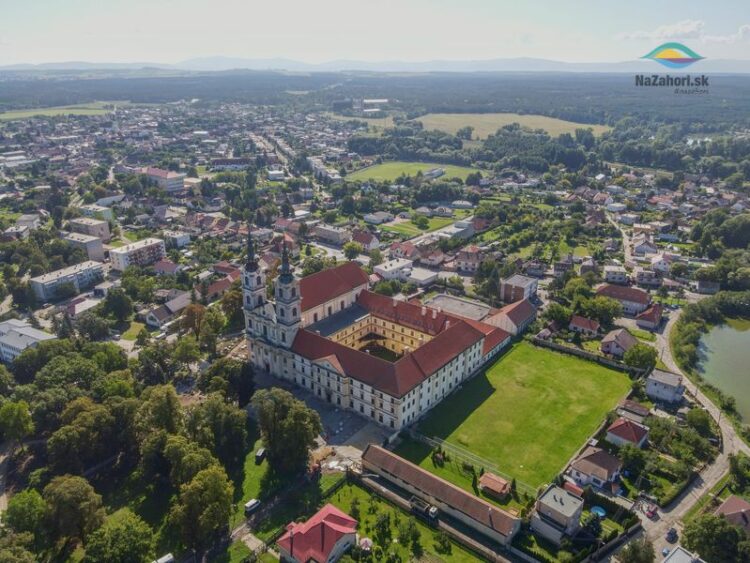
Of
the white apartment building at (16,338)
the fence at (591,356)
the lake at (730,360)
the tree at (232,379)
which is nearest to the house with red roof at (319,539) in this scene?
the tree at (232,379)

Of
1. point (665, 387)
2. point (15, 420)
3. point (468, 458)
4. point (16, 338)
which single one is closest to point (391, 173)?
point (16, 338)

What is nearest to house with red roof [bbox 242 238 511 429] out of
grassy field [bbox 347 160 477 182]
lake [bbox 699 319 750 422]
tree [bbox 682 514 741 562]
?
lake [bbox 699 319 750 422]

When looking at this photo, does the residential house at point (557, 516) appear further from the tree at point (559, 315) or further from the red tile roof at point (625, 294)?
the red tile roof at point (625, 294)

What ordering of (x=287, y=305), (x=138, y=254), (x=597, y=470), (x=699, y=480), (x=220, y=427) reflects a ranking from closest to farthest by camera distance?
(x=597, y=470) → (x=699, y=480) → (x=220, y=427) → (x=287, y=305) → (x=138, y=254)

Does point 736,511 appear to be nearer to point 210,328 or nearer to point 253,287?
point 253,287

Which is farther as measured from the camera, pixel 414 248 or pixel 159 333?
pixel 414 248

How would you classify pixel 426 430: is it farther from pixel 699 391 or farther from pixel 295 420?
pixel 699 391

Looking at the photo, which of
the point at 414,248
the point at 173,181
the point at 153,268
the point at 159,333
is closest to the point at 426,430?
the point at 159,333
